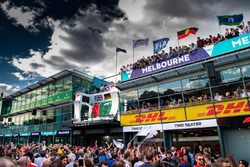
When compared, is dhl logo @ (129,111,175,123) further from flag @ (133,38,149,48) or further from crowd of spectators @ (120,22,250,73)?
flag @ (133,38,149,48)

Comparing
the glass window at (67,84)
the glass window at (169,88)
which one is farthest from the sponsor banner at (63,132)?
the glass window at (169,88)

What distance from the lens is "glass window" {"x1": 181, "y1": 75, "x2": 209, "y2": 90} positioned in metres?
16.8

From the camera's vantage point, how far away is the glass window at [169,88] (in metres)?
18.4

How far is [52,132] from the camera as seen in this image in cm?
2934

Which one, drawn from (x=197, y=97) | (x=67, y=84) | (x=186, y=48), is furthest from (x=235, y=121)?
(x=67, y=84)

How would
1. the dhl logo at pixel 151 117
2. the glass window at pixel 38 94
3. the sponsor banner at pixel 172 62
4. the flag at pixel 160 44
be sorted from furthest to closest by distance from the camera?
1. the glass window at pixel 38 94
2. the flag at pixel 160 44
3. the dhl logo at pixel 151 117
4. the sponsor banner at pixel 172 62

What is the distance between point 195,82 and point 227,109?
3.91 m

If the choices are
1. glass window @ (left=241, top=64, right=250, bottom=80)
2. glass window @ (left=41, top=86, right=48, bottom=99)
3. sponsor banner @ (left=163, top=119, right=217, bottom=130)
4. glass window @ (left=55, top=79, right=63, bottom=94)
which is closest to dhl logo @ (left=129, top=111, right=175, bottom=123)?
A: sponsor banner @ (left=163, top=119, right=217, bottom=130)

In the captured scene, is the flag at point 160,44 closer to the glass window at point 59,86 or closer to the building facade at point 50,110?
the building facade at point 50,110

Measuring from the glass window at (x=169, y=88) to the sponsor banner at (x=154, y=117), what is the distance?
2.25 meters

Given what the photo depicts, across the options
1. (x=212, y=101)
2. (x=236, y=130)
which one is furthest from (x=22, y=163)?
(x=236, y=130)

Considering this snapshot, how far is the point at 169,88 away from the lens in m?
19.0

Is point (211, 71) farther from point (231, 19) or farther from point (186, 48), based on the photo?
point (231, 19)

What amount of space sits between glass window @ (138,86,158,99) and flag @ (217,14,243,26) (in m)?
8.70
